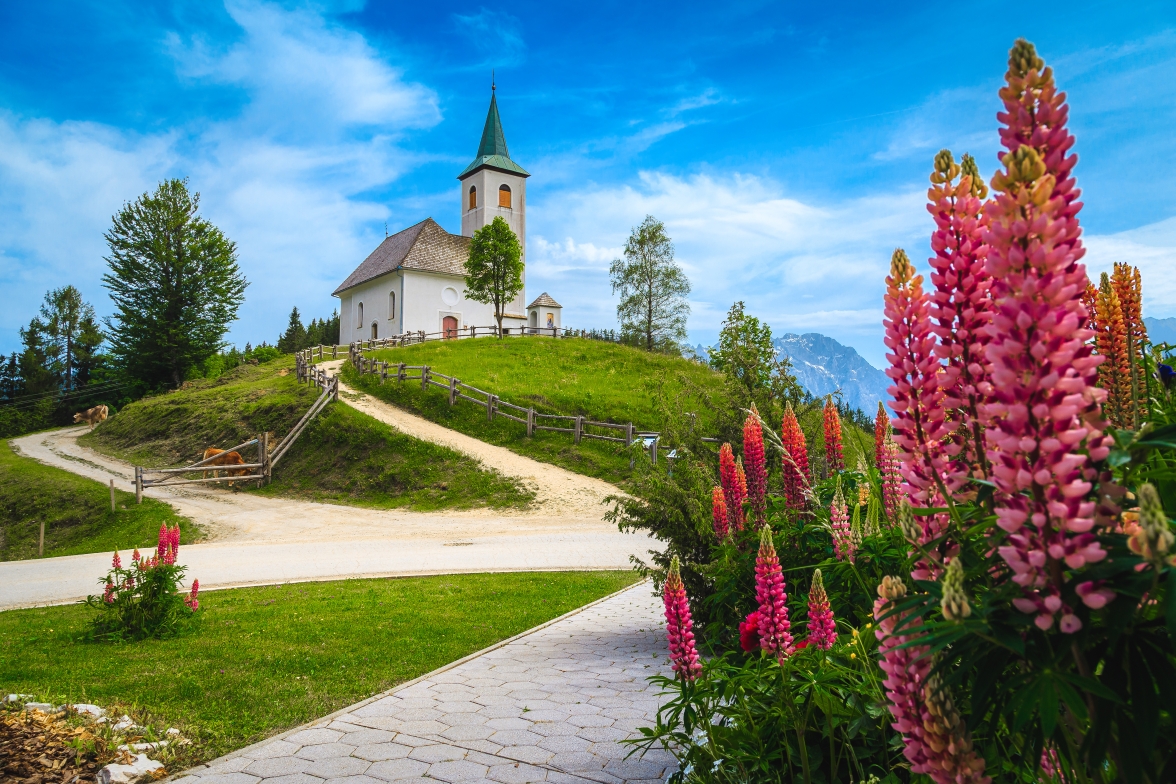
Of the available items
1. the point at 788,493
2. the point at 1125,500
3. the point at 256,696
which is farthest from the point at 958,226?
the point at 256,696

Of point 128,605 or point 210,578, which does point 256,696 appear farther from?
point 210,578

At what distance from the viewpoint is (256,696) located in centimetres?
524

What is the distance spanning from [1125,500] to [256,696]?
18.7 feet

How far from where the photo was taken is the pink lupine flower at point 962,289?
4.27ft

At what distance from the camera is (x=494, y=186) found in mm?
53656

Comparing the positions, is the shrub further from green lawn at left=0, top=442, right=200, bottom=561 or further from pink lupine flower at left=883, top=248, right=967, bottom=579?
green lawn at left=0, top=442, right=200, bottom=561

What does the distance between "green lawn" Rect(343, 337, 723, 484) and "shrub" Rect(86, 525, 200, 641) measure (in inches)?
452

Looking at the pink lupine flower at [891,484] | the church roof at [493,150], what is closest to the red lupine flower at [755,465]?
the pink lupine flower at [891,484]

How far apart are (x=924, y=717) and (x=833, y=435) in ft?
11.6

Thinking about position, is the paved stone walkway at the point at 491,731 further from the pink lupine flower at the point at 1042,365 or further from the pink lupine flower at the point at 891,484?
the pink lupine flower at the point at 1042,365

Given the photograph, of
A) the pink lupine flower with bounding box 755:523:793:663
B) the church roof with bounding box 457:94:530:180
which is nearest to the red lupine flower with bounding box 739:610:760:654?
the pink lupine flower with bounding box 755:523:793:663

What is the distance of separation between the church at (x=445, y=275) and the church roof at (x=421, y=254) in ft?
0.23

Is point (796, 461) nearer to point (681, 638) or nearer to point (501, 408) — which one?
point (681, 638)

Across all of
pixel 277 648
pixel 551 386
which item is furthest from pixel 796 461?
pixel 551 386
